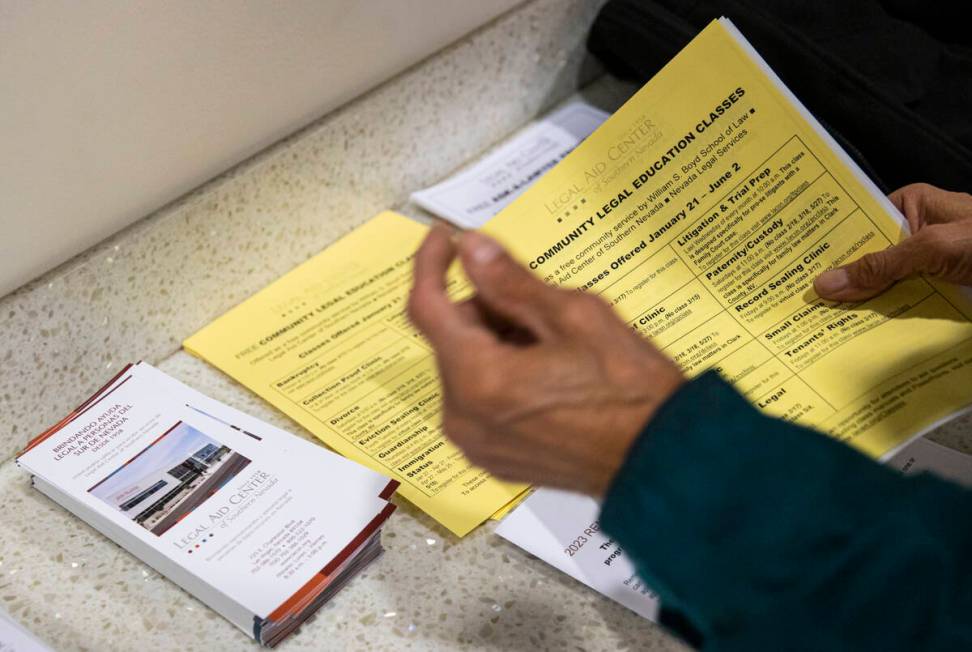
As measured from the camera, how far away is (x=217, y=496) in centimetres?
63

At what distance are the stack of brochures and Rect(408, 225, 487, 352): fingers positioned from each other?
0.67 feet

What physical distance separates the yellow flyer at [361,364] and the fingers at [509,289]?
0.72ft

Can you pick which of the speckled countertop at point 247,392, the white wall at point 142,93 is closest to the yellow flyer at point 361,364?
the speckled countertop at point 247,392

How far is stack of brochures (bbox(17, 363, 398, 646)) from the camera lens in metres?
0.59

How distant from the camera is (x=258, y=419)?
70 centimetres

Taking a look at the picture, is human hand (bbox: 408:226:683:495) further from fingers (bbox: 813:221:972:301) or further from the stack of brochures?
fingers (bbox: 813:221:972:301)

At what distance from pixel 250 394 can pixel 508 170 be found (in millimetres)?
369

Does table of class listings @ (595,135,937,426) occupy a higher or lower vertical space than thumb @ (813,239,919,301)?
higher

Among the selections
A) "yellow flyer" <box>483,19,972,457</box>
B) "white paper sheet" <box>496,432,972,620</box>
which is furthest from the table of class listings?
"white paper sheet" <box>496,432,972,620</box>

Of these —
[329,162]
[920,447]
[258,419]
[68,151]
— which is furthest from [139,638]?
[920,447]

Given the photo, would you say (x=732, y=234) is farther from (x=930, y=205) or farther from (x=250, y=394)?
(x=250, y=394)

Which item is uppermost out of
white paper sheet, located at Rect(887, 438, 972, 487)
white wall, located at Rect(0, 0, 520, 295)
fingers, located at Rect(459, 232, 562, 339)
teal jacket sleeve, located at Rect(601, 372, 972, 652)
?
white wall, located at Rect(0, 0, 520, 295)

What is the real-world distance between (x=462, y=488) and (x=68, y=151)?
34cm

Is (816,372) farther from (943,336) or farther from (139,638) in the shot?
(139,638)
